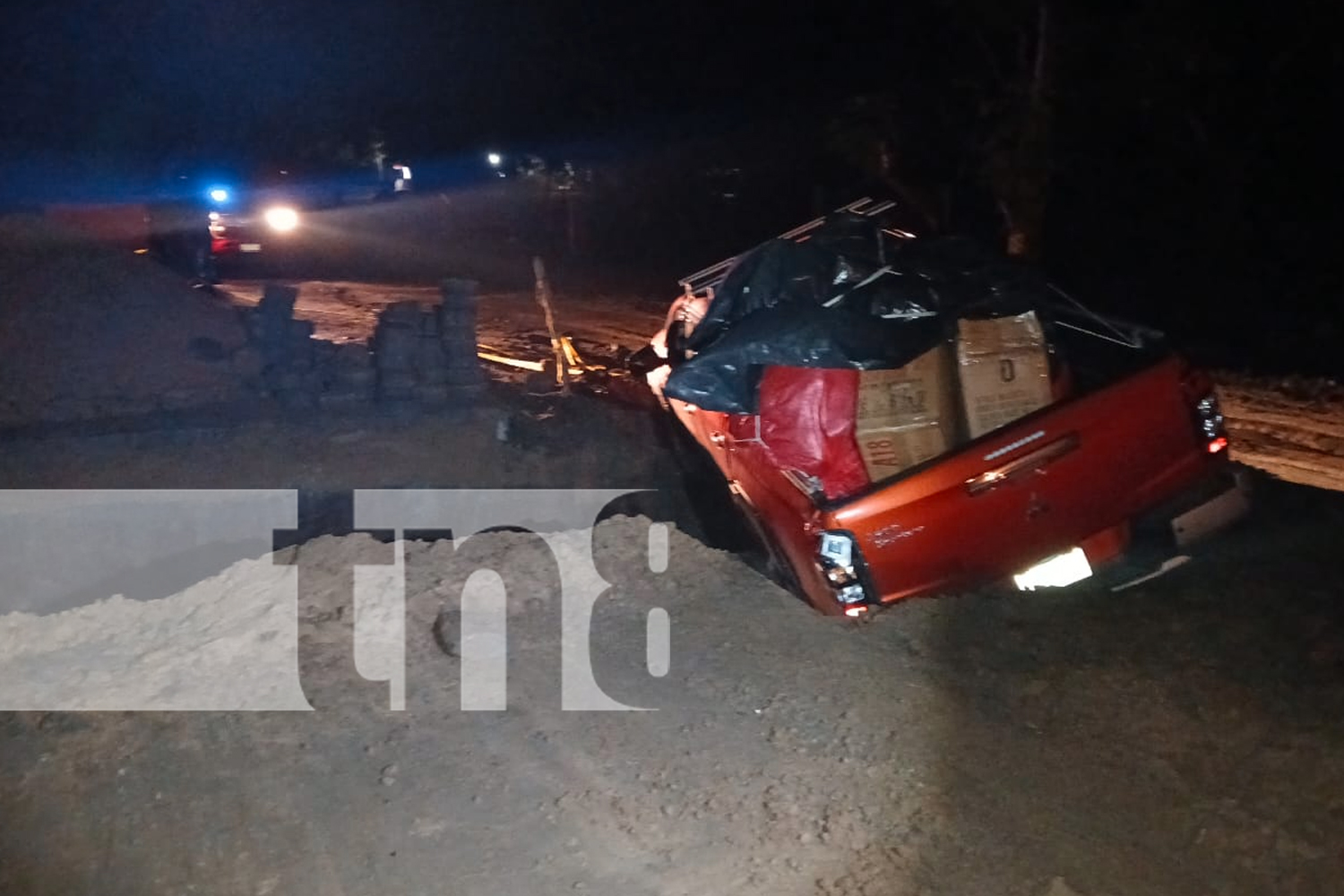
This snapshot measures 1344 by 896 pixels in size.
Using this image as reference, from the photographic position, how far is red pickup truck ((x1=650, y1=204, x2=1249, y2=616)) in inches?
213

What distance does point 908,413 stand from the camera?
6223mm

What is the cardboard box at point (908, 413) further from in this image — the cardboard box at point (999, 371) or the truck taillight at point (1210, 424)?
the truck taillight at point (1210, 424)

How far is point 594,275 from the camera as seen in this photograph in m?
23.0

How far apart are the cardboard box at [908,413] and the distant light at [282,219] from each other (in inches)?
694

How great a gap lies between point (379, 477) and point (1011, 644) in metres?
4.88

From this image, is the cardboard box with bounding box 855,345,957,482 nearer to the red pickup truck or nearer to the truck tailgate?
the red pickup truck

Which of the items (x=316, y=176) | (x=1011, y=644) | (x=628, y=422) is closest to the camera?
(x=1011, y=644)

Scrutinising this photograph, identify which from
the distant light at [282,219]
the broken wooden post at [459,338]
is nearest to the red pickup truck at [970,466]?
the broken wooden post at [459,338]

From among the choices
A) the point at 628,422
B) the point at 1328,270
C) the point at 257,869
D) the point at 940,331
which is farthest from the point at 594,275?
the point at 257,869

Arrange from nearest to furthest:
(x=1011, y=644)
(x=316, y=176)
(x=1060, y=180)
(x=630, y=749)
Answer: (x=630, y=749) < (x=1011, y=644) < (x=1060, y=180) < (x=316, y=176)

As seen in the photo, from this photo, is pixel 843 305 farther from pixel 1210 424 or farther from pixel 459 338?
pixel 459 338

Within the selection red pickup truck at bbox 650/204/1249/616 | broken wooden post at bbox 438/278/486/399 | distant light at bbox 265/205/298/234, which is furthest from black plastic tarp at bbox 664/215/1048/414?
distant light at bbox 265/205/298/234

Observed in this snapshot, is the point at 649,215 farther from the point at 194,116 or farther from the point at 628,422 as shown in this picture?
the point at 628,422

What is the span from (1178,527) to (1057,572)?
559 millimetres
